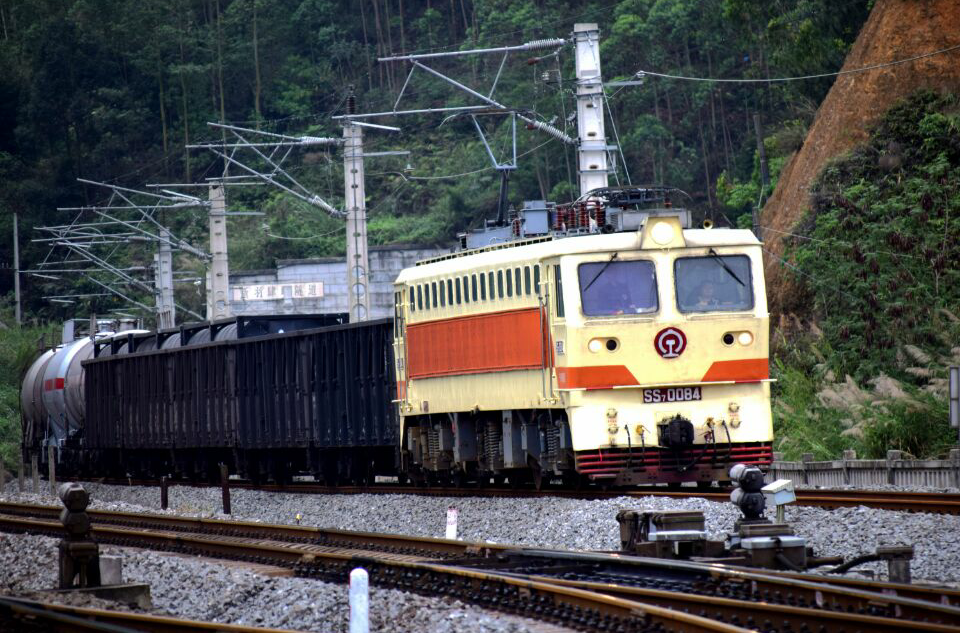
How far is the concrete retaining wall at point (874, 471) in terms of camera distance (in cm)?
2016

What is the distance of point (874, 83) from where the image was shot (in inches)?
1481

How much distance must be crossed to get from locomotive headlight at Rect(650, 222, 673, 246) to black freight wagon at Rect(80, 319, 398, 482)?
22.5ft

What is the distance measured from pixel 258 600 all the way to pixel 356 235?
20951 mm

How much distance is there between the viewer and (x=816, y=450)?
86.6 ft

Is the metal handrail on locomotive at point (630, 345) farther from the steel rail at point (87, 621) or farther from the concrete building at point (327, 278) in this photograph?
the concrete building at point (327, 278)

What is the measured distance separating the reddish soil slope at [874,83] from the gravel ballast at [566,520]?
1393 cm

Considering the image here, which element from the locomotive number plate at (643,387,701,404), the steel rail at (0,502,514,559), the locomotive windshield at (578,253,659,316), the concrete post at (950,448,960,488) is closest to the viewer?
the steel rail at (0,502,514,559)

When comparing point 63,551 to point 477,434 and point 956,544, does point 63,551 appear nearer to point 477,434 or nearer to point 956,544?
point 956,544

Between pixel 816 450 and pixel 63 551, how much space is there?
15.3 m

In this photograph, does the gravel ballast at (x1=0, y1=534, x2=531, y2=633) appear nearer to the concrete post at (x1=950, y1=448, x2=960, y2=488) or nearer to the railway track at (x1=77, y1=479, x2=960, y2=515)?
the railway track at (x1=77, y1=479, x2=960, y2=515)

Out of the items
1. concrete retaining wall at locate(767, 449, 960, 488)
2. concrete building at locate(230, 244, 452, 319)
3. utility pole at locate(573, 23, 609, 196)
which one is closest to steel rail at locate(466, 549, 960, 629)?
concrete retaining wall at locate(767, 449, 960, 488)

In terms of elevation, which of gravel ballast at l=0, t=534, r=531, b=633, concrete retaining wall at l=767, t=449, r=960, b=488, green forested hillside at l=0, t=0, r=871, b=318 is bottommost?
gravel ballast at l=0, t=534, r=531, b=633

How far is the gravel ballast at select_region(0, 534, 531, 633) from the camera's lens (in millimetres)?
11461

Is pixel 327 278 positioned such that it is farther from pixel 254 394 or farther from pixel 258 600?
pixel 258 600
